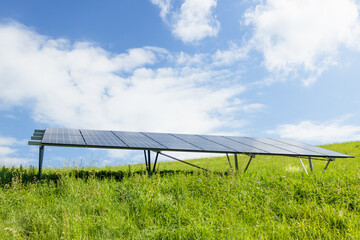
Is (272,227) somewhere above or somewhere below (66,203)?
below

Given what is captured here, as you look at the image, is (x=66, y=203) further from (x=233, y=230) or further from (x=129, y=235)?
(x=233, y=230)

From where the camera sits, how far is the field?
18.2 feet

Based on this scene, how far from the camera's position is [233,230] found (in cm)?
558

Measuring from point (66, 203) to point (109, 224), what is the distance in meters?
1.49

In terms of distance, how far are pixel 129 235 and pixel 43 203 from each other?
9.48ft

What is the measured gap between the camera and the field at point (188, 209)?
219 inches

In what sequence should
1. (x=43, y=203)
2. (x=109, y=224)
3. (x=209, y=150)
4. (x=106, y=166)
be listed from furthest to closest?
(x=106, y=166), (x=209, y=150), (x=43, y=203), (x=109, y=224)

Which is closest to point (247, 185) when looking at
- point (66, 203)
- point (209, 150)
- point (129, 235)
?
point (209, 150)

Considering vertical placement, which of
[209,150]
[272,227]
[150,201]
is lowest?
[272,227]

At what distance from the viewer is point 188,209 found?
253 inches

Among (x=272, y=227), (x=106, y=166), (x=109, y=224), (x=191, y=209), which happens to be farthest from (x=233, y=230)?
(x=106, y=166)

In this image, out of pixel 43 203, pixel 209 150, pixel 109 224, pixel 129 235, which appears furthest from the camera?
pixel 209 150

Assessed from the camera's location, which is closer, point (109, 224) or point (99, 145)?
point (109, 224)

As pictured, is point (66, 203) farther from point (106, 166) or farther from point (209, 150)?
point (106, 166)
